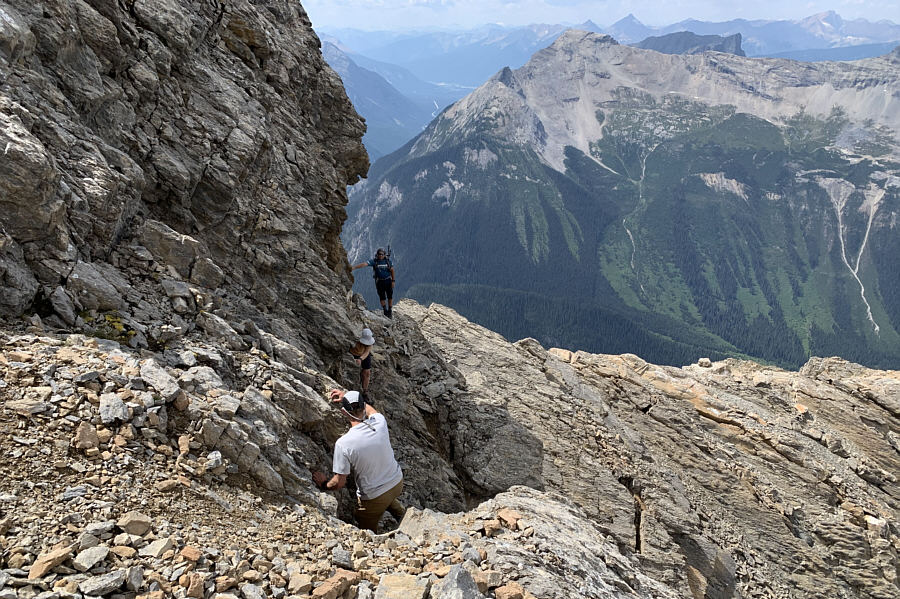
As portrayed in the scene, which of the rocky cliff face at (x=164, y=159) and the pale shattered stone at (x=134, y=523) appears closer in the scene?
the pale shattered stone at (x=134, y=523)

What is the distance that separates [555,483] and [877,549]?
21.9 m

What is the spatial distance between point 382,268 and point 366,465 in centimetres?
1507

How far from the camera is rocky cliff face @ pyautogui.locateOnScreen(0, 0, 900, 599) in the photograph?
8898 mm

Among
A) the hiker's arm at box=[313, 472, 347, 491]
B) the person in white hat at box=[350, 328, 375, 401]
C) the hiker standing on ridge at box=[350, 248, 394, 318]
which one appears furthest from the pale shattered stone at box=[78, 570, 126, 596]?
the hiker standing on ridge at box=[350, 248, 394, 318]

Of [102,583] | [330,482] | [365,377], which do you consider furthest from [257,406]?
[365,377]

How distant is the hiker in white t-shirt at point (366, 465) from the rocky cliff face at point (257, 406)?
645mm

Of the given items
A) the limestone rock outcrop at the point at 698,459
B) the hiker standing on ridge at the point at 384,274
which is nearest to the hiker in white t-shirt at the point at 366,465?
the limestone rock outcrop at the point at 698,459

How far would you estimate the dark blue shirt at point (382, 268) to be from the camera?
26656 millimetres

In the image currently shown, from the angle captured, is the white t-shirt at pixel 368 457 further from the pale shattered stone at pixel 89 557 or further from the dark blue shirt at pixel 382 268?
the dark blue shirt at pixel 382 268

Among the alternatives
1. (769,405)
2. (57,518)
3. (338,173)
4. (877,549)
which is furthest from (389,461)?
(769,405)

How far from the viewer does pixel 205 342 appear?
13211mm

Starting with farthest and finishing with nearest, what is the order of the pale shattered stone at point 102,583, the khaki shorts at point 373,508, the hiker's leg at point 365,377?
the hiker's leg at point 365,377, the khaki shorts at point 373,508, the pale shattered stone at point 102,583

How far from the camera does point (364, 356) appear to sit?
1939 cm

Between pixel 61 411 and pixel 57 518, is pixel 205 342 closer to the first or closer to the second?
pixel 61 411
